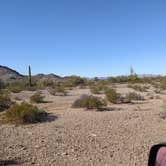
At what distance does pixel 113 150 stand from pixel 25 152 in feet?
8.50

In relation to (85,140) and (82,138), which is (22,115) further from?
(85,140)

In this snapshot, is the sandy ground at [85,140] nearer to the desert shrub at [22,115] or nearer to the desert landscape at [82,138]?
the desert landscape at [82,138]

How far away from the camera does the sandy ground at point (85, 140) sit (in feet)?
28.5

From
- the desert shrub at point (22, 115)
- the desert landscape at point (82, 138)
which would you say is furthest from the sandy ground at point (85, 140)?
the desert shrub at point (22, 115)

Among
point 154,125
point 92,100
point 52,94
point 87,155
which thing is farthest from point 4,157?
point 52,94

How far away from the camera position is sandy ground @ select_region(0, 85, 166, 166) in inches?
342

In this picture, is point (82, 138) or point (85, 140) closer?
point (85, 140)

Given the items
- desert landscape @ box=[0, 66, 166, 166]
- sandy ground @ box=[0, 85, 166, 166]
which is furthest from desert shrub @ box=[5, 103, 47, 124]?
sandy ground @ box=[0, 85, 166, 166]

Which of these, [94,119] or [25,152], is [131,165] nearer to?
[25,152]

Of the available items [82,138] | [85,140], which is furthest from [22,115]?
[85,140]

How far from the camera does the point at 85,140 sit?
1092 centimetres

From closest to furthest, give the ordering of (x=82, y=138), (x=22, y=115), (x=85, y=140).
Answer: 1. (x=85, y=140)
2. (x=82, y=138)
3. (x=22, y=115)

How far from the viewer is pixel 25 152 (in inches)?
372

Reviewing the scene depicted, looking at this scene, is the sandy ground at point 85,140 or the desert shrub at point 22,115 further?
the desert shrub at point 22,115
